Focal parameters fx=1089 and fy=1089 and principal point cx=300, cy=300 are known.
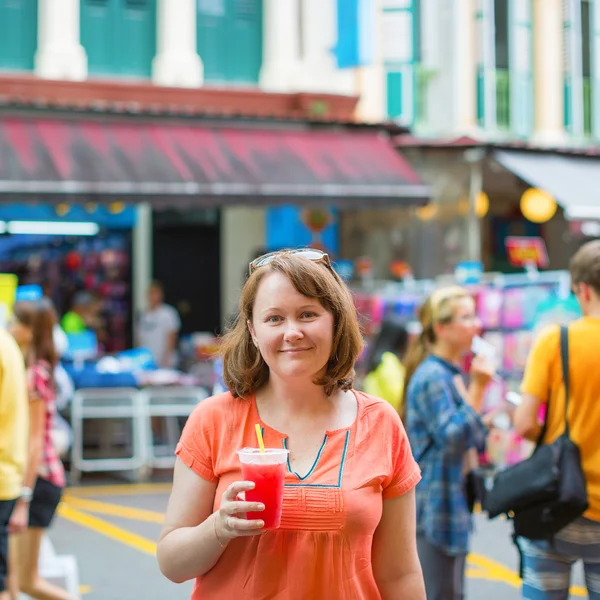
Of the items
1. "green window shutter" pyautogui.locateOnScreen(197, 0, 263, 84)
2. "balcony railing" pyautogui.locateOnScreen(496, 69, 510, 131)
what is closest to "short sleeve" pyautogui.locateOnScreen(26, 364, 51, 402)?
"green window shutter" pyautogui.locateOnScreen(197, 0, 263, 84)

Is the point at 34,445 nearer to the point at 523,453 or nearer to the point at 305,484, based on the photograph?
the point at 305,484

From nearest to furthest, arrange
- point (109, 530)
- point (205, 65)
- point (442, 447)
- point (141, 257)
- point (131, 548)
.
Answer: point (442, 447) < point (131, 548) < point (109, 530) < point (205, 65) < point (141, 257)

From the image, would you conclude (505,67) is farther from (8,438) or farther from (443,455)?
(8,438)

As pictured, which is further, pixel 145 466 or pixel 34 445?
pixel 145 466

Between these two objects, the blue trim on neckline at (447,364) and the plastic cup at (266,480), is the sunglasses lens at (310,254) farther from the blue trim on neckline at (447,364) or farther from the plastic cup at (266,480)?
the blue trim on neckline at (447,364)

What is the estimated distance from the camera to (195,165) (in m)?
13.2

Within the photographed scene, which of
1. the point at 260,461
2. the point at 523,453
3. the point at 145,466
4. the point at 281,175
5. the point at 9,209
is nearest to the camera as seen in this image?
the point at 260,461

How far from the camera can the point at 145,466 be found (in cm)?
1234

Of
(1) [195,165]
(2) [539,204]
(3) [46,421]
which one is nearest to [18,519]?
(3) [46,421]

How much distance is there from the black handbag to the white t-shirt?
1143cm

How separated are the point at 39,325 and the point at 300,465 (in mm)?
3793

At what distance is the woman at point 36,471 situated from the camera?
5.66 m

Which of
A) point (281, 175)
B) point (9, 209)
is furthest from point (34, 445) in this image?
point (9, 209)

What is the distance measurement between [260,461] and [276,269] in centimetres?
56
